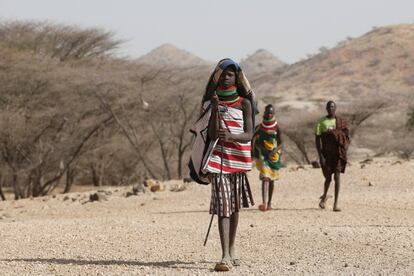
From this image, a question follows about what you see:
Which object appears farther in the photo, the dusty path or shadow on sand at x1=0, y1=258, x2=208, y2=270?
shadow on sand at x1=0, y1=258, x2=208, y2=270

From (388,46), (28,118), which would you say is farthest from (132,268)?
(388,46)

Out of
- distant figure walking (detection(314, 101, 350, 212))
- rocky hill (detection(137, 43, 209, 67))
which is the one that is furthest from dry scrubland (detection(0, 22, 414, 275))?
rocky hill (detection(137, 43, 209, 67))

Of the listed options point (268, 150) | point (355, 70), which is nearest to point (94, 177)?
point (268, 150)

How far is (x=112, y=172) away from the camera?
2973 centimetres

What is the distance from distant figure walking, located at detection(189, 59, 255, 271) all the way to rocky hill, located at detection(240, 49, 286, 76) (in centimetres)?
13174

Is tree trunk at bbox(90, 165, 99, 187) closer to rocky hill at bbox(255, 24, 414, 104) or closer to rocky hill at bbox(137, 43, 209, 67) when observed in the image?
rocky hill at bbox(255, 24, 414, 104)

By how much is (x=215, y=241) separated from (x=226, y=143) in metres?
1.94

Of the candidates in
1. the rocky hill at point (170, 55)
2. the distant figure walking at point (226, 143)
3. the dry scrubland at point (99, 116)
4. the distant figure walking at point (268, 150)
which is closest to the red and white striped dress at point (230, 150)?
the distant figure walking at point (226, 143)

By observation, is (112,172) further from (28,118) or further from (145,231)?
(145,231)

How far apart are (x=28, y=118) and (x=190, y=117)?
19.7 ft

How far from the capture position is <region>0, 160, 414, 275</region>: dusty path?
6.39m

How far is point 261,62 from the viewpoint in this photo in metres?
145

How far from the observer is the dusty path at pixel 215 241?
639cm

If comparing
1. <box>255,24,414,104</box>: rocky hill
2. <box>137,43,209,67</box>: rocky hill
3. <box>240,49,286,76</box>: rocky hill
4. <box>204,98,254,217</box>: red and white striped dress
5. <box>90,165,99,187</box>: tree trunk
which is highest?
<box>137,43,209,67</box>: rocky hill
